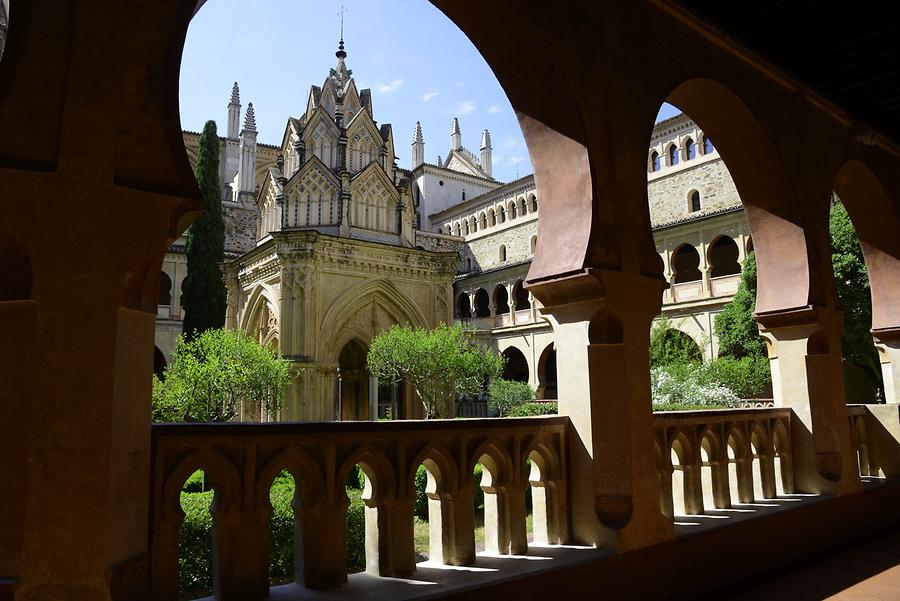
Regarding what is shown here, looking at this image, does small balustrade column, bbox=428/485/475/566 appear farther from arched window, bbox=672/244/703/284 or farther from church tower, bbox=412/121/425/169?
church tower, bbox=412/121/425/169

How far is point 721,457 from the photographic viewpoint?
15.5 feet

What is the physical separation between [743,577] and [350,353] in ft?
68.6

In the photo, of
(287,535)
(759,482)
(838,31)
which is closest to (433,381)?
(287,535)

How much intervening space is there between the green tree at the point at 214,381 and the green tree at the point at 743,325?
43.2 feet

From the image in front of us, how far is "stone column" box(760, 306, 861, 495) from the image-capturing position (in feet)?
17.8

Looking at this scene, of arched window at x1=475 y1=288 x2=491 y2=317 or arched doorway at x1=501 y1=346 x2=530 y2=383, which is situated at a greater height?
arched window at x1=475 y1=288 x2=491 y2=317

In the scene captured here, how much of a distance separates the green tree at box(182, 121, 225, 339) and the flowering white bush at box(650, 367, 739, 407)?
50.1 feet

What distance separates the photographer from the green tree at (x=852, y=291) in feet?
53.9

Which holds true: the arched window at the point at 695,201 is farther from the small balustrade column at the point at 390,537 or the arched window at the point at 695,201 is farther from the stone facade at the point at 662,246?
the small balustrade column at the point at 390,537

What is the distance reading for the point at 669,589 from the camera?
11.9 ft

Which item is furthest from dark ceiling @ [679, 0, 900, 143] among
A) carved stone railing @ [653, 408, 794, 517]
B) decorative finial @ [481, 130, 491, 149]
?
decorative finial @ [481, 130, 491, 149]

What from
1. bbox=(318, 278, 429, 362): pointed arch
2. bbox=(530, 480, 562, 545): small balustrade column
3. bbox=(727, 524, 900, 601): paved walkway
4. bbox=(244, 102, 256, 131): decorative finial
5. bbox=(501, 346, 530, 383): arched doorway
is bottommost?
bbox=(727, 524, 900, 601): paved walkway

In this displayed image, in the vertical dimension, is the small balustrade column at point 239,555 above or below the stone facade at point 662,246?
below

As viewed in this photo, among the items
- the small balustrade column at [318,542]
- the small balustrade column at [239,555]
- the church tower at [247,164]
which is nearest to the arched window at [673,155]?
the church tower at [247,164]
